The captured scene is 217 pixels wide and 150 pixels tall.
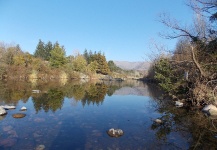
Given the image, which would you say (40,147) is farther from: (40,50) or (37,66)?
(40,50)

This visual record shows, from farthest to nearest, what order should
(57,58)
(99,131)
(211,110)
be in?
(57,58)
(211,110)
(99,131)

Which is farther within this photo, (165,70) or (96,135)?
(165,70)

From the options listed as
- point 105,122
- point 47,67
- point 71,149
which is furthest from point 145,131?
point 47,67

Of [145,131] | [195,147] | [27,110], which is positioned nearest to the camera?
[195,147]

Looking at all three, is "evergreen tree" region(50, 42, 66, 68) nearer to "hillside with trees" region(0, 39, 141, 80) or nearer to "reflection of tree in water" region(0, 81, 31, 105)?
"hillside with trees" region(0, 39, 141, 80)

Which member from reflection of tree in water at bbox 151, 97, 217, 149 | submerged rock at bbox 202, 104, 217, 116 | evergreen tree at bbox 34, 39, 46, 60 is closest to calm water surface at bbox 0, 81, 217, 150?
reflection of tree in water at bbox 151, 97, 217, 149

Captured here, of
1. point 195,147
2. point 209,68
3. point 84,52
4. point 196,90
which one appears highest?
point 84,52

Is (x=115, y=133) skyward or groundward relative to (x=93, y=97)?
groundward

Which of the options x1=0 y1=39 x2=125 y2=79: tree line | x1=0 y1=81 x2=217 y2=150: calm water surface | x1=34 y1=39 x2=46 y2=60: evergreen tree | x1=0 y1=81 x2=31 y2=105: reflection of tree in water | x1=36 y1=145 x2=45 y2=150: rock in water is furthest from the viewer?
x1=34 y1=39 x2=46 y2=60: evergreen tree

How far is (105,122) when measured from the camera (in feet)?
29.7

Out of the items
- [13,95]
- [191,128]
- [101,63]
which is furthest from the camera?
[101,63]

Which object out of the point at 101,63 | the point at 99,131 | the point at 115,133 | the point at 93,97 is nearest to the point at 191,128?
the point at 115,133

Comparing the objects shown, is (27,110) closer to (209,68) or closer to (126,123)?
(126,123)

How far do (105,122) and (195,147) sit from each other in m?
4.10
